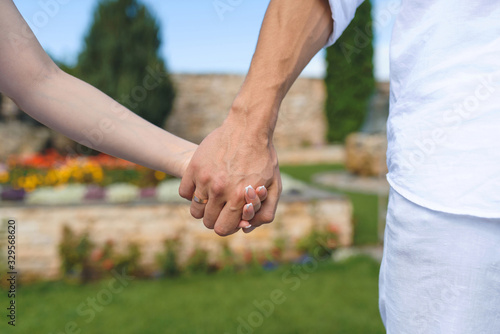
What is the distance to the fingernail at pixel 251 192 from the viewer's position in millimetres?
970

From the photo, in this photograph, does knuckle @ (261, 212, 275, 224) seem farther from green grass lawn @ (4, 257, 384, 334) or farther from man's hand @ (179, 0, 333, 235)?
green grass lawn @ (4, 257, 384, 334)

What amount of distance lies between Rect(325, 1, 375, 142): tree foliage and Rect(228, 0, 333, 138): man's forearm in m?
12.4

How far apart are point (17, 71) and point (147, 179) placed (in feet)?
13.1

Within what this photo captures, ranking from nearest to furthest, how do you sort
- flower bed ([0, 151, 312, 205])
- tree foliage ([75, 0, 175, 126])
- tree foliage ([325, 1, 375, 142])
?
1. flower bed ([0, 151, 312, 205])
2. tree foliage ([75, 0, 175, 126])
3. tree foliage ([325, 1, 375, 142])

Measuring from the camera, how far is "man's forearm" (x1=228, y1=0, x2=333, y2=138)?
91 centimetres

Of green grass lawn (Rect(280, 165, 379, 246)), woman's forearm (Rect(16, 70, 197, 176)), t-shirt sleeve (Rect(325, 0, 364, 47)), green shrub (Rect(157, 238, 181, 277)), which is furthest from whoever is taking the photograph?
green grass lawn (Rect(280, 165, 379, 246))

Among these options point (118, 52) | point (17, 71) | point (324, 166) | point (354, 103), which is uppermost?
point (17, 71)

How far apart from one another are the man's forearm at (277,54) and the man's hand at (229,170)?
3 centimetres

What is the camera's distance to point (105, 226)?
12.2 feet

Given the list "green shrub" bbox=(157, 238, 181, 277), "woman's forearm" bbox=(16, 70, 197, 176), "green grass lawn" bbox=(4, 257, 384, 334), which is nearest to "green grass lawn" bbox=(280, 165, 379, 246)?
"green grass lawn" bbox=(4, 257, 384, 334)

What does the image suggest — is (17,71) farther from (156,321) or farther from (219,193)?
(156,321)

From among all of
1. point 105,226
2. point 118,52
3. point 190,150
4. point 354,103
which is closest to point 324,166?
point 354,103

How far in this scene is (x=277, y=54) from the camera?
0.92 metres

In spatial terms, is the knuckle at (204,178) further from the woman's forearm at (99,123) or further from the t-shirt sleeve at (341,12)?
the t-shirt sleeve at (341,12)
